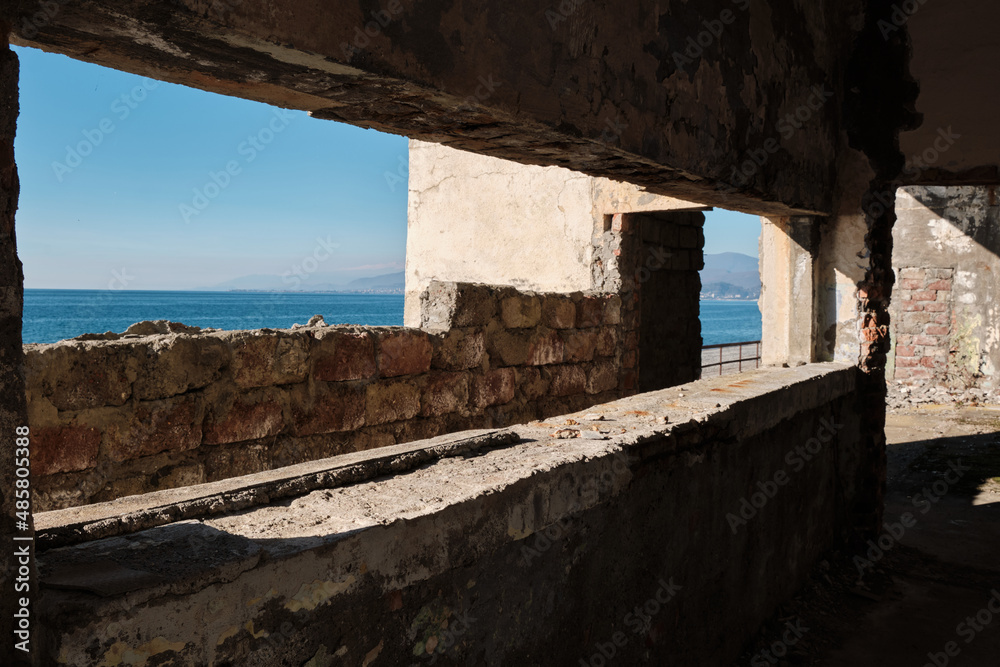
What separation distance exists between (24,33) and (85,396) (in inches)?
68.4

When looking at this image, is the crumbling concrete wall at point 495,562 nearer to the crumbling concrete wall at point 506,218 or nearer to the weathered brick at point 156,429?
the weathered brick at point 156,429

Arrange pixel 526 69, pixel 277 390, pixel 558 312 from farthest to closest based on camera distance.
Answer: pixel 558 312
pixel 277 390
pixel 526 69

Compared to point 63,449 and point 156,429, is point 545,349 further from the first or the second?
point 63,449

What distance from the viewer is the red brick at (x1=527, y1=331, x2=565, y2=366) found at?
4.52 m

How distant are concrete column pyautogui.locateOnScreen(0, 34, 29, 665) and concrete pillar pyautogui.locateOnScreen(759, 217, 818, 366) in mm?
4512

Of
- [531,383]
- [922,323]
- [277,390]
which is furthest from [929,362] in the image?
[277,390]

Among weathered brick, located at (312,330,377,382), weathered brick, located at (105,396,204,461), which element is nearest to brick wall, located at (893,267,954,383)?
weathered brick, located at (312,330,377,382)

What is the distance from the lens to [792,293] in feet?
15.7

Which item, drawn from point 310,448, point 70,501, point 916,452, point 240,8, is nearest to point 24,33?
point 240,8

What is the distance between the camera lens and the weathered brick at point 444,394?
385 cm

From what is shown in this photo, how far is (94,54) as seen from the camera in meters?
1.38

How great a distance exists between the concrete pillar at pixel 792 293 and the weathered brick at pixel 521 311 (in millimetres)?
1595

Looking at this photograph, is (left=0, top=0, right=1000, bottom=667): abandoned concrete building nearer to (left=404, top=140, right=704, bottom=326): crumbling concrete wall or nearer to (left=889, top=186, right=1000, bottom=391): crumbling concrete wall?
(left=404, top=140, right=704, bottom=326): crumbling concrete wall

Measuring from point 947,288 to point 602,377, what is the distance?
7.56 metres
